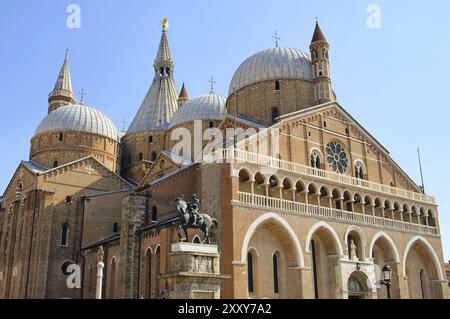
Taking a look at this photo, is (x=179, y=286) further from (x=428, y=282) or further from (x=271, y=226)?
(x=428, y=282)

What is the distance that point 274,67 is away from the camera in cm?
3738

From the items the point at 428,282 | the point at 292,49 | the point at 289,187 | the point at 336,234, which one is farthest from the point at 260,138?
the point at 428,282

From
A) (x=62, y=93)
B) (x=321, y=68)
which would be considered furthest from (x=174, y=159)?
(x=62, y=93)

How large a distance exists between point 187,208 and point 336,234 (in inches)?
460

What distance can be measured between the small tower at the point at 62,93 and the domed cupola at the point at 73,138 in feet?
29.8

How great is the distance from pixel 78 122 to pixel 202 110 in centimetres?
1085

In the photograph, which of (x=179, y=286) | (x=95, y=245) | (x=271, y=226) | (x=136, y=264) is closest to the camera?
(x=179, y=286)

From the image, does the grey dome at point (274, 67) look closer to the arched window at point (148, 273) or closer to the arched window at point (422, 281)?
the arched window at point (148, 273)

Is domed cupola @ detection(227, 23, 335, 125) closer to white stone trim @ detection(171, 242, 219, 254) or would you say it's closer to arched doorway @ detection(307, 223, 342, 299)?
arched doorway @ detection(307, 223, 342, 299)

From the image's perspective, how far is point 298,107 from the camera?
118ft

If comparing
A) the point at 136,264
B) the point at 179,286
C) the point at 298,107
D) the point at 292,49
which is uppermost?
the point at 292,49

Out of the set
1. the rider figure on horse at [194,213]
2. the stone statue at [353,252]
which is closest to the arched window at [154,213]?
the rider figure on horse at [194,213]

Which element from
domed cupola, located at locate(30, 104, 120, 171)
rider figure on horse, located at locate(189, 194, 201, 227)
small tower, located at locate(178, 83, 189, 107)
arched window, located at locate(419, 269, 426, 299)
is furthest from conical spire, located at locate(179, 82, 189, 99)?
rider figure on horse, located at locate(189, 194, 201, 227)

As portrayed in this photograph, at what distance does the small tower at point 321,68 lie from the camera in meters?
36.5
